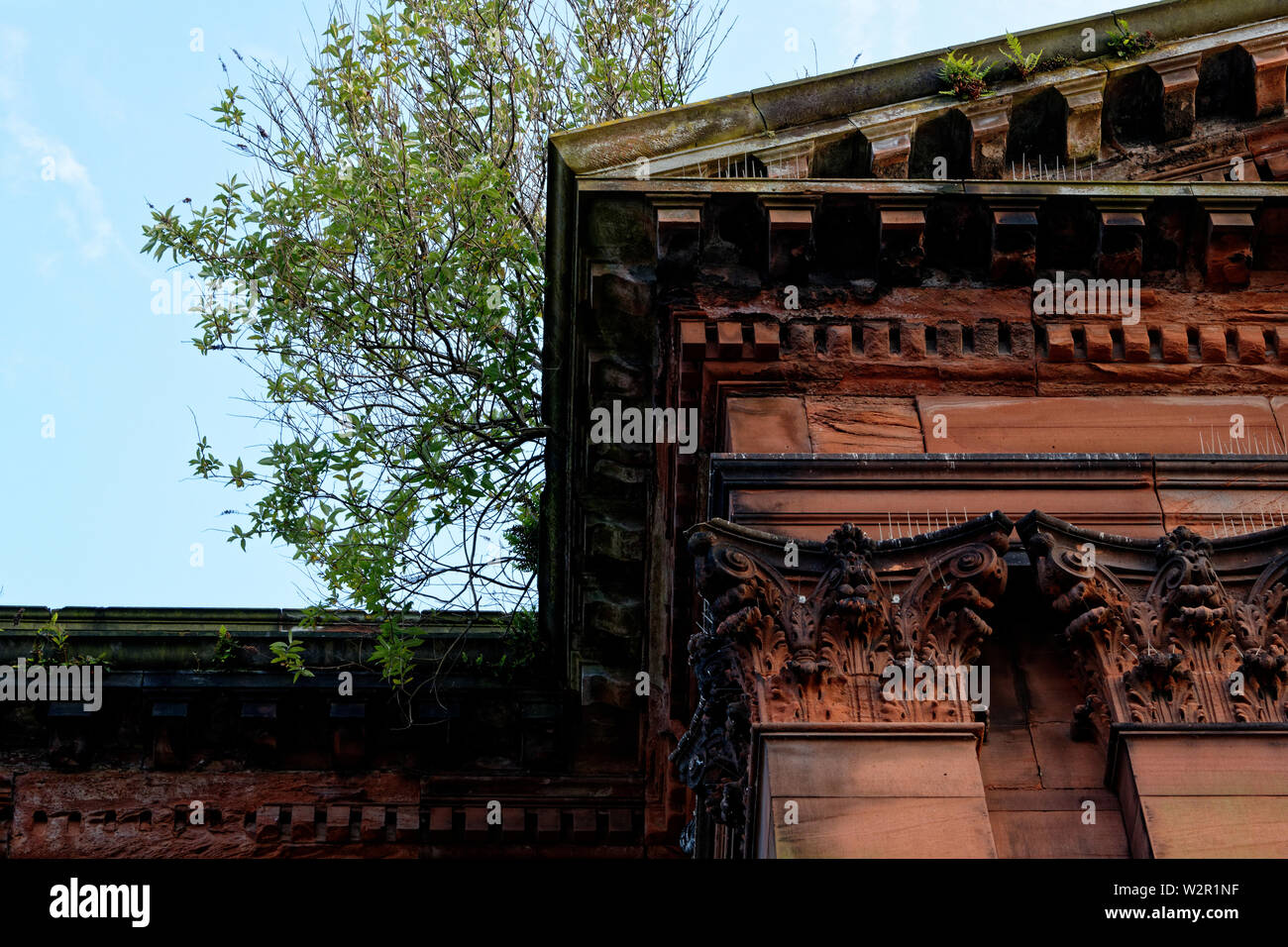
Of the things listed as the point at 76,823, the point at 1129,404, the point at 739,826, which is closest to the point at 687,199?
the point at 1129,404

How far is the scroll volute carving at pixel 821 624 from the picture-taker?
1049 centimetres

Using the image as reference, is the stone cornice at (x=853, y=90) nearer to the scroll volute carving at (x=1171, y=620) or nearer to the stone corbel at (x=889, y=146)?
the stone corbel at (x=889, y=146)

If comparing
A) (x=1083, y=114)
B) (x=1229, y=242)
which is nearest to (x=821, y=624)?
(x=1229, y=242)

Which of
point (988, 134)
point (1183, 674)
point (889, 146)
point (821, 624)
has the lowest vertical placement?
point (1183, 674)

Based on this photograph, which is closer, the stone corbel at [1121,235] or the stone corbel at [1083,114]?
the stone corbel at [1121,235]

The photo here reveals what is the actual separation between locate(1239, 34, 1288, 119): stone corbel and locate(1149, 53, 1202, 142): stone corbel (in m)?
0.47

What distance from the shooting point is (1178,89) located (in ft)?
44.4

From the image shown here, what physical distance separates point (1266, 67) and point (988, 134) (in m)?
2.30

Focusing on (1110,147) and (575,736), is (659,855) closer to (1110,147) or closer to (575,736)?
(575,736)

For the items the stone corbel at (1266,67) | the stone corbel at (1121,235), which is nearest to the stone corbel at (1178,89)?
the stone corbel at (1266,67)

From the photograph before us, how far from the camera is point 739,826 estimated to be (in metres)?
10.9

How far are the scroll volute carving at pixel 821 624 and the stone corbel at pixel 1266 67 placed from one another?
15.5 feet

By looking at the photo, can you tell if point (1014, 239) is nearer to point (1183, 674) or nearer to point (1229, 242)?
point (1229, 242)

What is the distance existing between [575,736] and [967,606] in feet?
19.3
